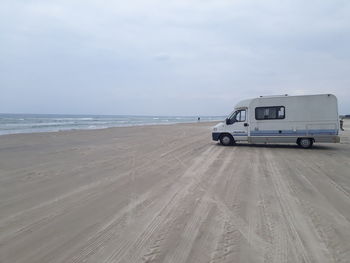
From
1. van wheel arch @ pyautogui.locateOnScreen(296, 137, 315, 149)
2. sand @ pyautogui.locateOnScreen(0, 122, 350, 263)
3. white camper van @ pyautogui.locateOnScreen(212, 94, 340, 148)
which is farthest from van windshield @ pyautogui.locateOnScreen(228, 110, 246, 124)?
sand @ pyautogui.locateOnScreen(0, 122, 350, 263)

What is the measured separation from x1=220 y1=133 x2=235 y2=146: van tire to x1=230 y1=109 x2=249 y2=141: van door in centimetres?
29

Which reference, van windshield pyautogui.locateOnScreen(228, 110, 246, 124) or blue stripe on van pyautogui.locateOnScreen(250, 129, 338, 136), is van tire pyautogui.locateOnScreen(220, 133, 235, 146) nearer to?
van windshield pyautogui.locateOnScreen(228, 110, 246, 124)

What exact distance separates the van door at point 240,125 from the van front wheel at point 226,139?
0.97ft

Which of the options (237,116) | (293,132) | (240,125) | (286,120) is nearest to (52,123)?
(237,116)

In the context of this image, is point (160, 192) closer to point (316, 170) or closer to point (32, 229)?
point (32, 229)

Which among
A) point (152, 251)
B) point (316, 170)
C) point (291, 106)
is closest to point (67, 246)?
point (152, 251)

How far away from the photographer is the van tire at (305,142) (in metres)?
12.3

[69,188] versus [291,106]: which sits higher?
[291,106]

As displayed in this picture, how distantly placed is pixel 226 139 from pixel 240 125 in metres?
1.27

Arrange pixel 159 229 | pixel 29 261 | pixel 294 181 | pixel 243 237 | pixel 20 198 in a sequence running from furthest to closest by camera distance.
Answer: pixel 294 181
pixel 20 198
pixel 159 229
pixel 243 237
pixel 29 261

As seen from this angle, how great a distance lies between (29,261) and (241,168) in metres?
6.57

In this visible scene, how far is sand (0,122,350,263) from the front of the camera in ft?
10.2

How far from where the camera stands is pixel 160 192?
550 cm

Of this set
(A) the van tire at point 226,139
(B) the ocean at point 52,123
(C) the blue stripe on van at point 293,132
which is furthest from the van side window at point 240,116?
(B) the ocean at point 52,123
